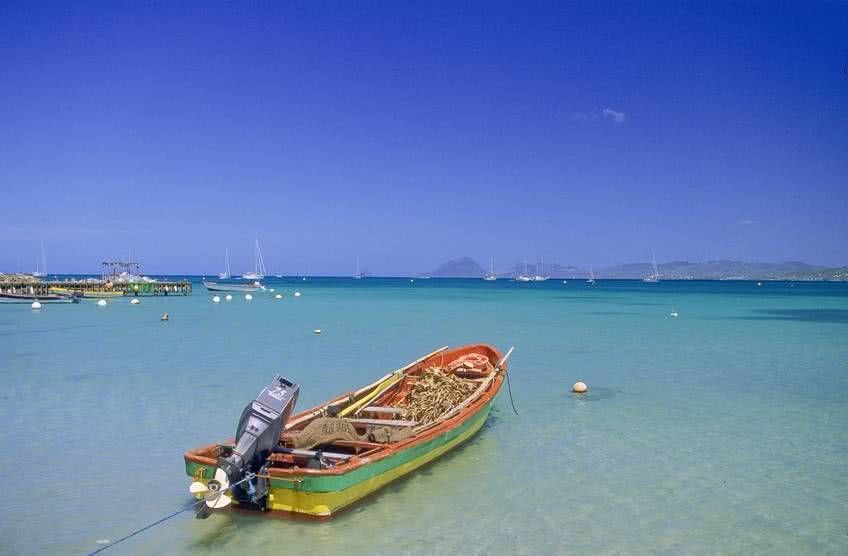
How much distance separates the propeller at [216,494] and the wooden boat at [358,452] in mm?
401

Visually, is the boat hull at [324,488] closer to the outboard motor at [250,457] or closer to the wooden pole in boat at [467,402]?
the outboard motor at [250,457]

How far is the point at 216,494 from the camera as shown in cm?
722

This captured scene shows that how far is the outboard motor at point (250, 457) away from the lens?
24.1ft

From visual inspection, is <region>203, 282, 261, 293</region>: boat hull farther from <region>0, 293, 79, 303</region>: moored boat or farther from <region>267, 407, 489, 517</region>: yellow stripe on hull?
<region>267, 407, 489, 517</region>: yellow stripe on hull

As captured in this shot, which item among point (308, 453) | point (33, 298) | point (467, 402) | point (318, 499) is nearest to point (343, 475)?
point (318, 499)

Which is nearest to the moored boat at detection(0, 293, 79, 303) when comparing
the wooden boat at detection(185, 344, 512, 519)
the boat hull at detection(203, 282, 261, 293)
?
the boat hull at detection(203, 282, 261, 293)

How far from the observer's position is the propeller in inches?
284

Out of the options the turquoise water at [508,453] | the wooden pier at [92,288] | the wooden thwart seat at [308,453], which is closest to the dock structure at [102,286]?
the wooden pier at [92,288]

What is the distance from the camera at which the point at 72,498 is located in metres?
9.01

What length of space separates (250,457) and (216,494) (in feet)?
1.85

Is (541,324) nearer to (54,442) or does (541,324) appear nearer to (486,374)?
(486,374)

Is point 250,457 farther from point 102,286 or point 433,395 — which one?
point 102,286

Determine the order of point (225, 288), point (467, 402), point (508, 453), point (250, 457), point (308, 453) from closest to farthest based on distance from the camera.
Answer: point (250, 457) < point (308, 453) < point (508, 453) < point (467, 402) < point (225, 288)

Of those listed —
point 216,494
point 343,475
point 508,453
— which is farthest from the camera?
point 508,453
